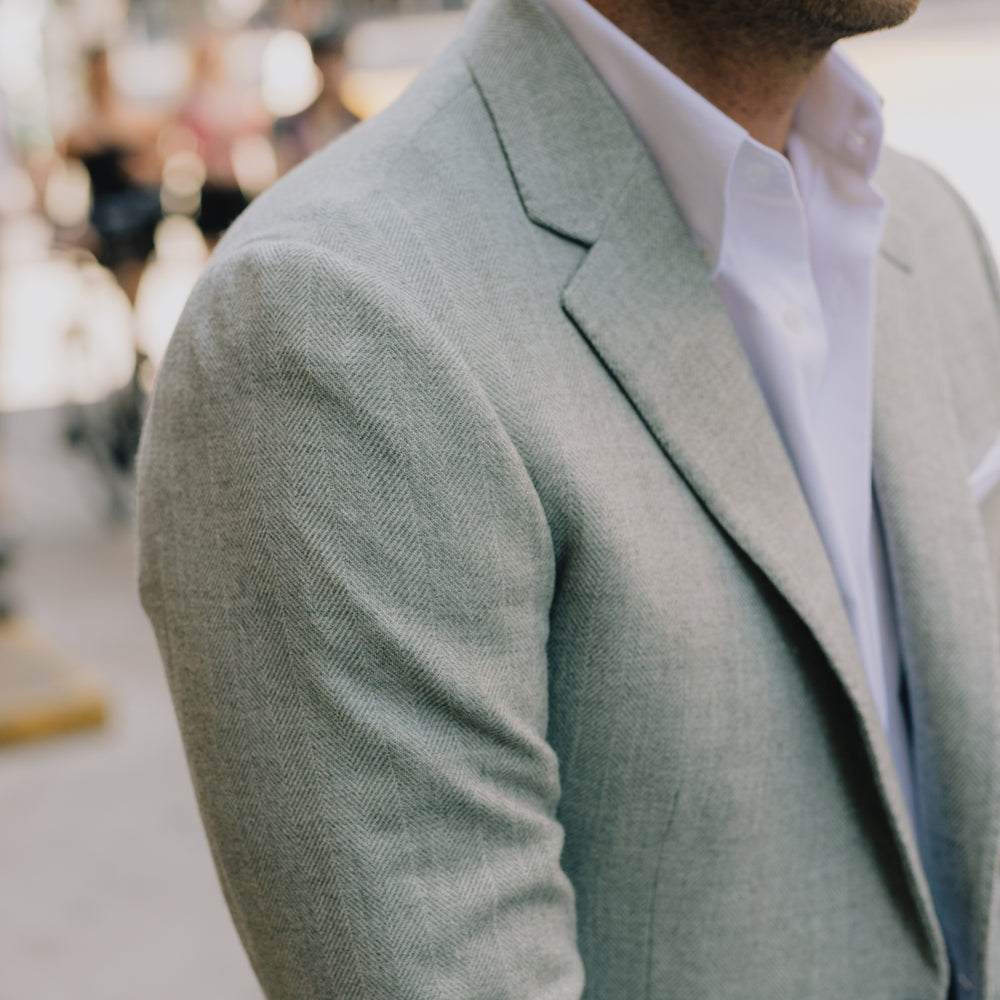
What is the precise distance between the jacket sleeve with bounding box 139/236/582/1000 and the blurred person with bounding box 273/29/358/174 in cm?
451

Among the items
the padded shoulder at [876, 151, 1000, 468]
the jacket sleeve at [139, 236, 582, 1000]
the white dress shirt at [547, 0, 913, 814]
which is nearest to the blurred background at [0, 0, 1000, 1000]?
the padded shoulder at [876, 151, 1000, 468]

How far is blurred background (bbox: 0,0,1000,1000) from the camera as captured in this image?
2941 mm

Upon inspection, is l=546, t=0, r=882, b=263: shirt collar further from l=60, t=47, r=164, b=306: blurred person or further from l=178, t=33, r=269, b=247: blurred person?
l=60, t=47, r=164, b=306: blurred person

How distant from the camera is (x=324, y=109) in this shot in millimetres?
5121

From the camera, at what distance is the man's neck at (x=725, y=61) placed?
0.89 metres

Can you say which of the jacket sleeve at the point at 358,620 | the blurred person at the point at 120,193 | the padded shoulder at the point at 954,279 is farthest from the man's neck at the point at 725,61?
the blurred person at the point at 120,193

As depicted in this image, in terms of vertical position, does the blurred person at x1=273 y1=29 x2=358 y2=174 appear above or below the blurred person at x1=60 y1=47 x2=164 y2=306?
above

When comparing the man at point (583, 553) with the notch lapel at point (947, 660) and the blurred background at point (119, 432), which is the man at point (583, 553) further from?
the blurred background at point (119, 432)

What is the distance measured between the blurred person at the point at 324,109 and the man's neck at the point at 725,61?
428 centimetres

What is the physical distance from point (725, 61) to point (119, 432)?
540 cm

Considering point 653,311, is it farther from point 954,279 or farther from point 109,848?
point 109,848

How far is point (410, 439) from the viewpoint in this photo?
709 millimetres

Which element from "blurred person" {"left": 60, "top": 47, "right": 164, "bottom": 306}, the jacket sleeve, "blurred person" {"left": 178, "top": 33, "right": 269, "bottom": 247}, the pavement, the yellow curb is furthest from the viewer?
"blurred person" {"left": 60, "top": 47, "right": 164, "bottom": 306}

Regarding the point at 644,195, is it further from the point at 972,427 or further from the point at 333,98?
the point at 333,98
